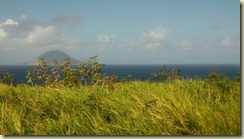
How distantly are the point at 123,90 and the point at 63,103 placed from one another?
0.89 metres

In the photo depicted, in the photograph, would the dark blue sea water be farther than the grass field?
Yes

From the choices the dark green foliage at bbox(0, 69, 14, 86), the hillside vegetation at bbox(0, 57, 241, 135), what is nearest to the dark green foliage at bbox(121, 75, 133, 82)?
the hillside vegetation at bbox(0, 57, 241, 135)

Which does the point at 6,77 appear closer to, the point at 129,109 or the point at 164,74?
the point at 164,74

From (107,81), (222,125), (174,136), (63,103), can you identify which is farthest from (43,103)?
(222,125)

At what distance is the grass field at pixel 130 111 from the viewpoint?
4891 millimetres

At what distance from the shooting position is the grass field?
4.89 meters

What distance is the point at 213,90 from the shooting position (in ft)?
19.5

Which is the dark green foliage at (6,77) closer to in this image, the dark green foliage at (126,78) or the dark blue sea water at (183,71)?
the dark blue sea water at (183,71)

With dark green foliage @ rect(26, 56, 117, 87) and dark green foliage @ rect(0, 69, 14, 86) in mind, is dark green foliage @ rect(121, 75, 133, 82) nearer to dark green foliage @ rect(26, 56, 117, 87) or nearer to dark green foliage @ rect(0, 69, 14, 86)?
dark green foliage @ rect(26, 56, 117, 87)

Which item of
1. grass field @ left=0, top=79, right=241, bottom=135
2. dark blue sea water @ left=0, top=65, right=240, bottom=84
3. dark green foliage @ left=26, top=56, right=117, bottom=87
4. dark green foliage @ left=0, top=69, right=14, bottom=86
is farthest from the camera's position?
dark green foliage @ left=0, top=69, right=14, bottom=86

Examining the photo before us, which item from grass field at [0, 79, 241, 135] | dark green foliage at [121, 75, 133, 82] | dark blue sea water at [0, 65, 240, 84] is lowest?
grass field at [0, 79, 241, 135]

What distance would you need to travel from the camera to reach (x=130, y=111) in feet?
17.2

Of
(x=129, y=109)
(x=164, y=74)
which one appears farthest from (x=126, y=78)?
(x=129, y=109)

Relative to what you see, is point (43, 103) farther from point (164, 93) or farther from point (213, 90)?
point (213, 90)
